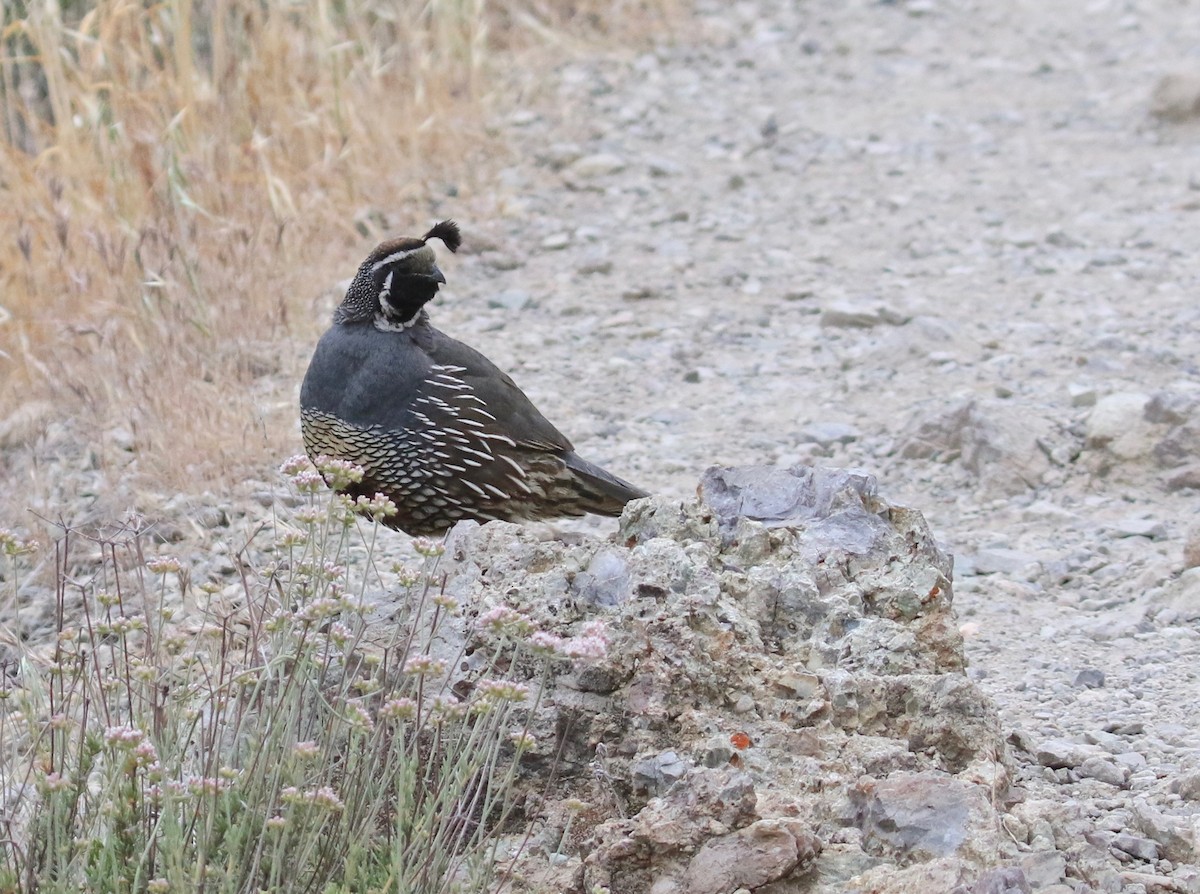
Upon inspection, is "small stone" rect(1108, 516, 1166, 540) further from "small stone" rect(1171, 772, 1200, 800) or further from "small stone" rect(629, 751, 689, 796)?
"small stone" rect(629, 751, 689, 796)

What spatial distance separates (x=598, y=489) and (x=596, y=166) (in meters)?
4.10

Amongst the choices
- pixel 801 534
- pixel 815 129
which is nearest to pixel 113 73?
pixel 815 129

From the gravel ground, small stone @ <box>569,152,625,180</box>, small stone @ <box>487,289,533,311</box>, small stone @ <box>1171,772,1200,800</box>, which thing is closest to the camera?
small stone @ <box>1171,772,1200,800</box>

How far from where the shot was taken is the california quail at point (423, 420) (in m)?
4.61

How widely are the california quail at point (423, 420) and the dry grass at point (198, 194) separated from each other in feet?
2.18

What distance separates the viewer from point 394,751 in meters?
2.86

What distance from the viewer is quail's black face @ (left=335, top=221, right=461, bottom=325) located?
4.78 meters

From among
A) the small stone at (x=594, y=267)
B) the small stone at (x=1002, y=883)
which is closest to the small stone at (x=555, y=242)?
the small stone at (x=594, y=267)

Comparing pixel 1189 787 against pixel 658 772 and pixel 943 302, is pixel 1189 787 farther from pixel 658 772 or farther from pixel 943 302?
pixel 943 302

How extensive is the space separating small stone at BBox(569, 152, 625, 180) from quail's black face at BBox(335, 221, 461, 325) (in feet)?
13.0

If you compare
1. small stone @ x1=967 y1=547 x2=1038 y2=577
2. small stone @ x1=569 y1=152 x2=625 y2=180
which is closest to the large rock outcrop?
small stone @ x1=967 y1=547 x2=1038 y2=577

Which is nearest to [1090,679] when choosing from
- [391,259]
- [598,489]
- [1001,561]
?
[1001,561]

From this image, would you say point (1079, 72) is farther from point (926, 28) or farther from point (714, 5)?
point (714, 5)

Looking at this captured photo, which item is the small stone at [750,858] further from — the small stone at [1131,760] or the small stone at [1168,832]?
the small stone at [1131,760]
